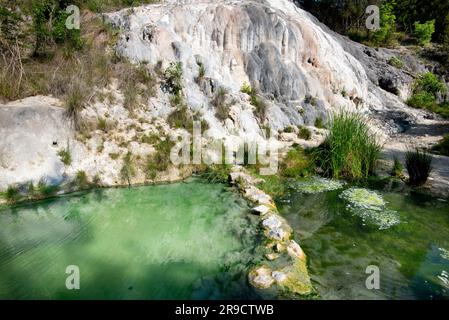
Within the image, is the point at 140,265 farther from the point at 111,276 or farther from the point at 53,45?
the point at 53,45

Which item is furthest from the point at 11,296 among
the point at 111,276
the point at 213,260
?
the point at 213,260

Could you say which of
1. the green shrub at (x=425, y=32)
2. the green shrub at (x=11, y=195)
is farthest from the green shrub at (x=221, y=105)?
the green shrub at (x=425, y=32)

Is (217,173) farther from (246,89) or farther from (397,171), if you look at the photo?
(246,89)

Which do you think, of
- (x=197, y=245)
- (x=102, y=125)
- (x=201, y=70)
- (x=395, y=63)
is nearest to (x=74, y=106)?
(x=102, y=125)

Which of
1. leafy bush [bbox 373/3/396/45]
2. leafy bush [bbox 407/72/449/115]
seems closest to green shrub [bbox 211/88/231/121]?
leafy bush [bbox 407/72/449/115]

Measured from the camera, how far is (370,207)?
270 inches

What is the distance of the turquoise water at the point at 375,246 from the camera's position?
13.8 ft

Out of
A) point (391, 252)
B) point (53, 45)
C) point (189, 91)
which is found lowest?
point (391, 252)

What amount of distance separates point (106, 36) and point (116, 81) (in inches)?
102

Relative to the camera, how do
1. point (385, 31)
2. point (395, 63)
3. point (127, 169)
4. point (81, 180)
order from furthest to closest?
point (385, 31)
point (395, 63)
point (127, 169)
point (81, 180)

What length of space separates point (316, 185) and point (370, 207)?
5.11 ft

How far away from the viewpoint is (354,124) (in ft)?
27.9

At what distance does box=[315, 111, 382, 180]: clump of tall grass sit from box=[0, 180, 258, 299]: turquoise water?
10.3 feet
